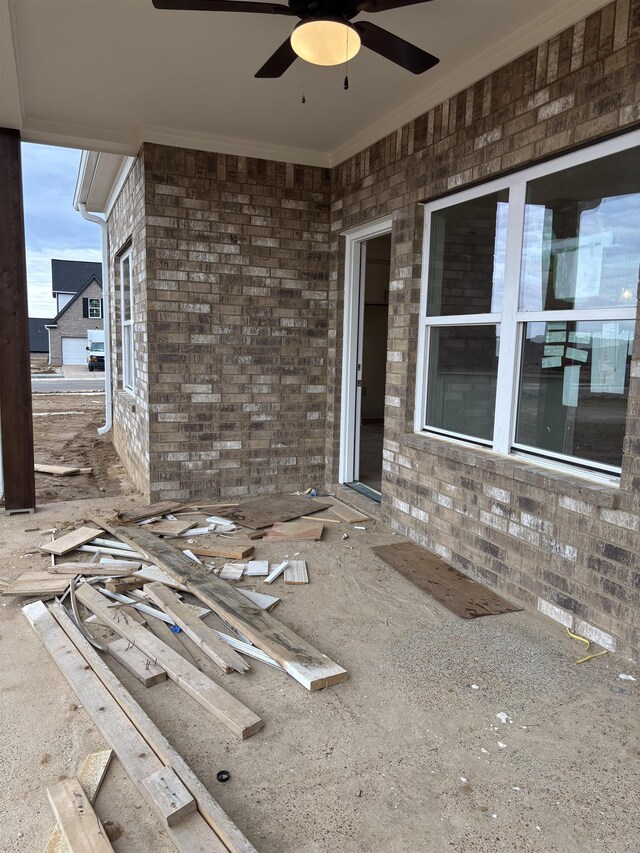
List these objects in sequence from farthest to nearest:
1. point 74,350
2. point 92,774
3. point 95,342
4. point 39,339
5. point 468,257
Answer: point 39,339 < point 74,350 < point 95,342 < point 468,257 < point 92,774

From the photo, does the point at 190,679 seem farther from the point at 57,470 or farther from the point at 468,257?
the point at 57,470

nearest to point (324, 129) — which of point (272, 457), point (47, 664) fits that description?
point (272, 457)

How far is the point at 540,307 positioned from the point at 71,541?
11.1ft

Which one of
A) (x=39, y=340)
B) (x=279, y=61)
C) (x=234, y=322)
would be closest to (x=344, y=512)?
(x=234, y=322)

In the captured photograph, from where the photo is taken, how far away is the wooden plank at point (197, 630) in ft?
8.43

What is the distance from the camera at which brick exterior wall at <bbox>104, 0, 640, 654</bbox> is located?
275 centimetres

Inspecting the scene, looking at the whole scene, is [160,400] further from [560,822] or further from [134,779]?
[560,822]

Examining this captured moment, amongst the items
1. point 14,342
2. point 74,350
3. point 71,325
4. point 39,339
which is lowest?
point 74,350

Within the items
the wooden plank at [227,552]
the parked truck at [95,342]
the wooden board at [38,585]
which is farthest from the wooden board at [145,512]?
the parked truck at [95,342]

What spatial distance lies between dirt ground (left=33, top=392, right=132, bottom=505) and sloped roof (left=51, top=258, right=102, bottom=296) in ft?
93.1

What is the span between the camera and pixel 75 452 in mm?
7941

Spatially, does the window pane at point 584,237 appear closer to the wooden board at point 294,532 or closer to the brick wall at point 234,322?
the wooden board at point 294,532

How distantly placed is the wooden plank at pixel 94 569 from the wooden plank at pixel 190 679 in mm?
377

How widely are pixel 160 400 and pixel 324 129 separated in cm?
263
